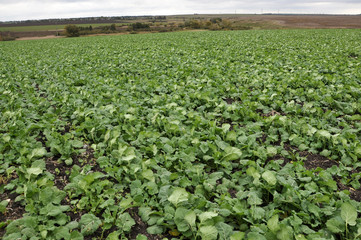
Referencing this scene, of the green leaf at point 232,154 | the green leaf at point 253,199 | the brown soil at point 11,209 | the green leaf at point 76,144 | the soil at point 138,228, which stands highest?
the green leaf at point 76,144

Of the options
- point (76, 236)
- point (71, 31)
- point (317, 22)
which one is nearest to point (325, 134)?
point (76, 236)

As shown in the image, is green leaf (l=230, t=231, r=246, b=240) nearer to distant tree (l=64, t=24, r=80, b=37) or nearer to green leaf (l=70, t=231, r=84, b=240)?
green leaf (l=70, t=231, r=84, b=240)

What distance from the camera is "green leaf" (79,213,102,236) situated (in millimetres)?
2496

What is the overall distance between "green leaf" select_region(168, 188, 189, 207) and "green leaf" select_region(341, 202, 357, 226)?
5.38 ft

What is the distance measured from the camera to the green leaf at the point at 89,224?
8.19 ft

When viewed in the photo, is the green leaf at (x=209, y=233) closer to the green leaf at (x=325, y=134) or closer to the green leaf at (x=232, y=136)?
the green leaf at (x=232, y=136)

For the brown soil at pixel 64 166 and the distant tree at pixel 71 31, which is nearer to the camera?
the brown soil at pixel 64 166

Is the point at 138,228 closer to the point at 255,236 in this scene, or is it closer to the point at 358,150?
the point at 255,236

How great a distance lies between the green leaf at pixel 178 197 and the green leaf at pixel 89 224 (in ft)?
Result: 2.79

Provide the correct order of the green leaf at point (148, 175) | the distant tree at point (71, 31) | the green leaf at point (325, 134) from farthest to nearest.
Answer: the distant tree at point (71, 31) → the green leaf at point (325, 134) → the green leaf at point (148, 175)

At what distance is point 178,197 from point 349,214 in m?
1.78

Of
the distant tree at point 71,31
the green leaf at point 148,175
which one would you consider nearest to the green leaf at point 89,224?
the green leaf at point 148,175

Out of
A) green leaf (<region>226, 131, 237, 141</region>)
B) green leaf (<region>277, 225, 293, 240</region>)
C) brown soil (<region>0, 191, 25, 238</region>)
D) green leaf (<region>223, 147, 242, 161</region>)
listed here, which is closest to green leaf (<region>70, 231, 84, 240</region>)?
brown soil (<region>0, 191, 25, 238</region>)

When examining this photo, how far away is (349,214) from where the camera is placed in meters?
2.31
